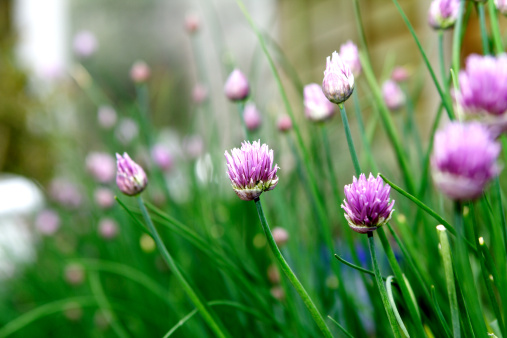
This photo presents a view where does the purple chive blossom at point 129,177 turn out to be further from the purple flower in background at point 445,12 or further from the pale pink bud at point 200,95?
the pale pink bud at point 200,95

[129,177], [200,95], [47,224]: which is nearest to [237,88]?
[129,177]

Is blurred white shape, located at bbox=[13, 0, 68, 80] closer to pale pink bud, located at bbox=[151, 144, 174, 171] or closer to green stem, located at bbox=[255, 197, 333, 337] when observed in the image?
pale pink bud, located at bbox=[151, 144, 174, 171]

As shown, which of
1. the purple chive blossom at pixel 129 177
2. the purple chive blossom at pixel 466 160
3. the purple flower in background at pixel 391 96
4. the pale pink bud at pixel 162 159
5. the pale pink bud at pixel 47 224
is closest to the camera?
the purple chive blossom at pixel 466 160

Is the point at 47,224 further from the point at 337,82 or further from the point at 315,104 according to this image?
the point at 337,82

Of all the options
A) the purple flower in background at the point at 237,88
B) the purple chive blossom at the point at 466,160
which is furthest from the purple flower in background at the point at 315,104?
the purple chive blossom at the point at 466,160

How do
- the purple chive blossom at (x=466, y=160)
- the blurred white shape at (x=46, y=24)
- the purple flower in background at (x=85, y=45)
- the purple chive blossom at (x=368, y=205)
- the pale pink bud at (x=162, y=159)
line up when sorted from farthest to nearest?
the blurred white shape at (x=46, y=24) < the purple flower in background at (x=85, y=45) < the pale pink bud at (x=162, y=159) < the purple chive blossom at (x=368, y=205) < the purple chive blossom at (x=466, y=160)

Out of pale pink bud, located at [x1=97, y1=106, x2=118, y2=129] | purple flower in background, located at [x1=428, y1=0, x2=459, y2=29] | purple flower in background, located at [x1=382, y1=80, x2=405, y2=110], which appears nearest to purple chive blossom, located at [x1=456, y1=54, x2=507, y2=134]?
purple flower in background, located at [x1=428, y1=0, x2=459, y2=29]
